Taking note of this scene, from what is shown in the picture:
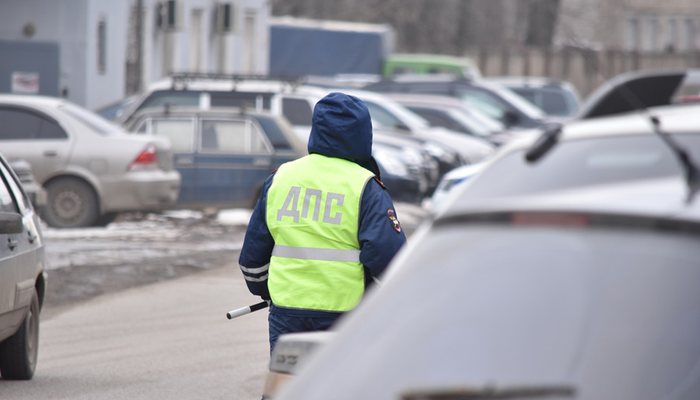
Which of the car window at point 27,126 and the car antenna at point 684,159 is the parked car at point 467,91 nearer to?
Result: the car window at point 27,126

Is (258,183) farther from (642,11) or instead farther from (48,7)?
(642,11)

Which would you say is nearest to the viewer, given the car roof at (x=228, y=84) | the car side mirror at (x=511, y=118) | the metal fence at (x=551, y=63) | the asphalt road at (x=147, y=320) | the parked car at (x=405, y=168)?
the asphalt road at (x=147, y=320)

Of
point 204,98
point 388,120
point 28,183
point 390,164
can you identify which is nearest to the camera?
point 28,183

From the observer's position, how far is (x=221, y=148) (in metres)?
20.6

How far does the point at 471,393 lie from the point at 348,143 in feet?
10.9

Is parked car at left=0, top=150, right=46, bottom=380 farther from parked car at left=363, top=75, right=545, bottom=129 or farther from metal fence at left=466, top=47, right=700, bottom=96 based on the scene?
metal fence at left=466, top=47, right=700, bottom=96

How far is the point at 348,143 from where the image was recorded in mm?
6078

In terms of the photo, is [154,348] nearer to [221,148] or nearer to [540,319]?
[540,319]

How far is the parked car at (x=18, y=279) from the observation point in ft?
29.0

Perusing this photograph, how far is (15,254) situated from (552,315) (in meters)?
6.58

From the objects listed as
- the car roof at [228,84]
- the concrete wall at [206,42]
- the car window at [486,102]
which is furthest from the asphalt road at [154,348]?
the concrete wall at [206,42]

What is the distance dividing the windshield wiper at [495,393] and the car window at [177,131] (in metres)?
17.9

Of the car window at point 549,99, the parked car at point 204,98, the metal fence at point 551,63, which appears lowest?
the metal fence at point 551,63

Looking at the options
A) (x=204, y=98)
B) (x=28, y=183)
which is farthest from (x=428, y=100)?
(x=28, y=183)
